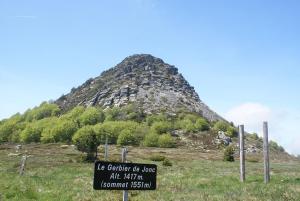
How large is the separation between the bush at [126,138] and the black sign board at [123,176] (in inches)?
4396

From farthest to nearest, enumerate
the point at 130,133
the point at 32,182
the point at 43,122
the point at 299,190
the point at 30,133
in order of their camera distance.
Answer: the point at 43,122
the point at 30,133
the point at 130,133
the point at 32,182
the point at 299,190

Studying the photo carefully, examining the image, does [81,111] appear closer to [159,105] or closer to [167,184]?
[159,105]

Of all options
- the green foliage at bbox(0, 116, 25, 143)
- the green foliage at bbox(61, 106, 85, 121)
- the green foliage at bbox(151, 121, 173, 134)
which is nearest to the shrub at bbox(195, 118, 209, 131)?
the green foliage at bbox(151, 121, 173, 134)

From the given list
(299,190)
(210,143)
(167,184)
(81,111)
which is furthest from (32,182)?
(81,111)

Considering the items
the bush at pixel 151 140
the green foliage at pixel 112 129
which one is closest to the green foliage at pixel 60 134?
the green foliage at pixel 112 129

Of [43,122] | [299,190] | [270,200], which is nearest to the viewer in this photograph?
[270,200]

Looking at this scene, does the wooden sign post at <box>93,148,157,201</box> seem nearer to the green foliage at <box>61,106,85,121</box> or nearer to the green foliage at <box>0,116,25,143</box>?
the green foliage at <box>0,116,25,143</box>

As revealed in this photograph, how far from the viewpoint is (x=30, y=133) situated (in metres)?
144

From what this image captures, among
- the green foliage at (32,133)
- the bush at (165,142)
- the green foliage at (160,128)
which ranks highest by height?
the green foliage at (160,128)

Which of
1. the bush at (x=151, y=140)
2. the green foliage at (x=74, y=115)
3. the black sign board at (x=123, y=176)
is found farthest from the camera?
the green foliage at (x=74, y=115)

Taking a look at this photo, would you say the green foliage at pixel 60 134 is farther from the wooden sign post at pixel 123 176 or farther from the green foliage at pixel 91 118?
the wooden sign post at pixel 123 176

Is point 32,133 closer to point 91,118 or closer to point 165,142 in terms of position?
point 91,118

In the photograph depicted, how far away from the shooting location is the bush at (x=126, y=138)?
12350 centimetres

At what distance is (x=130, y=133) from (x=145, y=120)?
39.0 metres
